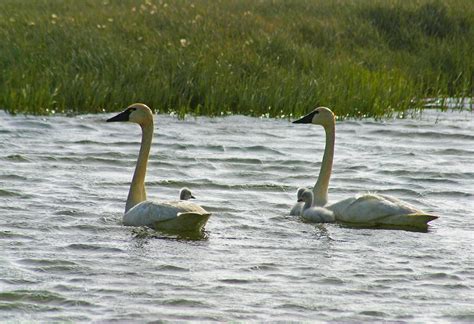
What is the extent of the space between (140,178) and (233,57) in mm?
7599

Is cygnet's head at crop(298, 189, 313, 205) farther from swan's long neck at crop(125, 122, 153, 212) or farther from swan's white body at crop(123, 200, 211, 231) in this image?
swan's long neck at crop(125, 122, 153, 212)

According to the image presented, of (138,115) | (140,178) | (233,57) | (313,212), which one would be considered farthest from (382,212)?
(233,57)

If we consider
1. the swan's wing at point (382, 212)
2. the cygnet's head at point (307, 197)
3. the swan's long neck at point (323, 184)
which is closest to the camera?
the swan's wing at point (382, 212)

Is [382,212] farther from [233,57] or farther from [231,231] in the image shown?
[233,57]

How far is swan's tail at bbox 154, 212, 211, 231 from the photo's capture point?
32.9ft

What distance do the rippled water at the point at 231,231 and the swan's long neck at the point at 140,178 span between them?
23 centimetres

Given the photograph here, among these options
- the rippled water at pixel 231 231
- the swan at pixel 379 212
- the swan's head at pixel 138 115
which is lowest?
the rippled water at pixel 231 231

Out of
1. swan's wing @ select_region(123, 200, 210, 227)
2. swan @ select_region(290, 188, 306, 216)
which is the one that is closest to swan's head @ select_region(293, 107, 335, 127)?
swan @ select_region(290, 188, 306, 216)

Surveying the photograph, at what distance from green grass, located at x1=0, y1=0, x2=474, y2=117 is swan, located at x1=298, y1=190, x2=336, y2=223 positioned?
19.7 ft

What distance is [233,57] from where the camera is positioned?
60.4 feet

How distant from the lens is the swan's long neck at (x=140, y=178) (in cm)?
1085

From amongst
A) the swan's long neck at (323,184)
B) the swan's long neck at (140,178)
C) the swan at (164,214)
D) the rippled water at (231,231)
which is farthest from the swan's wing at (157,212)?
the swan's long neck at (323,184)

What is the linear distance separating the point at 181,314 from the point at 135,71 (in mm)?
10157

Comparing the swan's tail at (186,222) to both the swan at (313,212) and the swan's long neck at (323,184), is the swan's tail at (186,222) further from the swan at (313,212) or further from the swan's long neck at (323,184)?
the swan's long neck at (323,184)
